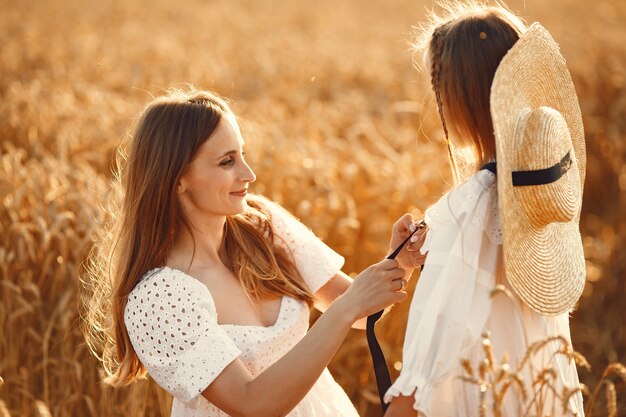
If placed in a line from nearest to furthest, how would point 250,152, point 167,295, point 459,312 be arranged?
point 459,312, point 167,295, point 250,152

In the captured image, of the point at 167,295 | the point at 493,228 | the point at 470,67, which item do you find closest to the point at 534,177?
the point at 493,228

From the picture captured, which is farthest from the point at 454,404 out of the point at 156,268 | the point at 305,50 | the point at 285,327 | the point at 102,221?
the point at 305,50

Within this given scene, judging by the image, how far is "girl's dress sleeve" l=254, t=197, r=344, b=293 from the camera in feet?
9.53

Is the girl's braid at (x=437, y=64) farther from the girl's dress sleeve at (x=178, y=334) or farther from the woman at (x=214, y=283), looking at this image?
the girl's dress sleeve at (x=178, y=334)

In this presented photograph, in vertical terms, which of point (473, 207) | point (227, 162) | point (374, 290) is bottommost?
point (374, 290)

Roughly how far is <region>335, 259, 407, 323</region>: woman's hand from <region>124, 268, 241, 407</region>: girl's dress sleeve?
0.38 metres

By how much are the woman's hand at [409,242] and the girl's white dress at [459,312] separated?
1.00ft

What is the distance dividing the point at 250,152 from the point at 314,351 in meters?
3.18

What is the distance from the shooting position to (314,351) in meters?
2.29

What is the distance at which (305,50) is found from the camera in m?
12.4

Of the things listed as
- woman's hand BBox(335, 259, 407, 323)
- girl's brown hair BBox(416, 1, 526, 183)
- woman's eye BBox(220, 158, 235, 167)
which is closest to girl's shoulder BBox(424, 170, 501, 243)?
girl's brown hair BBox(416, 1, 526, 183)

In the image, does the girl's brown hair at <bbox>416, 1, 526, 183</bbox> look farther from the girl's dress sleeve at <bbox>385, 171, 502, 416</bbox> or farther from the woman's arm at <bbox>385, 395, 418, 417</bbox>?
the woman's arm at <bbox>385, 395, 418, 417</bbox>

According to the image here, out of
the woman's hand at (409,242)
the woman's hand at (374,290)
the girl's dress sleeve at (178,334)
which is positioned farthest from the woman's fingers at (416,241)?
the girl's dress sleeve at (178,334)

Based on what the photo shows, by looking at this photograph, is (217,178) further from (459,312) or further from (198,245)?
(459,312)
